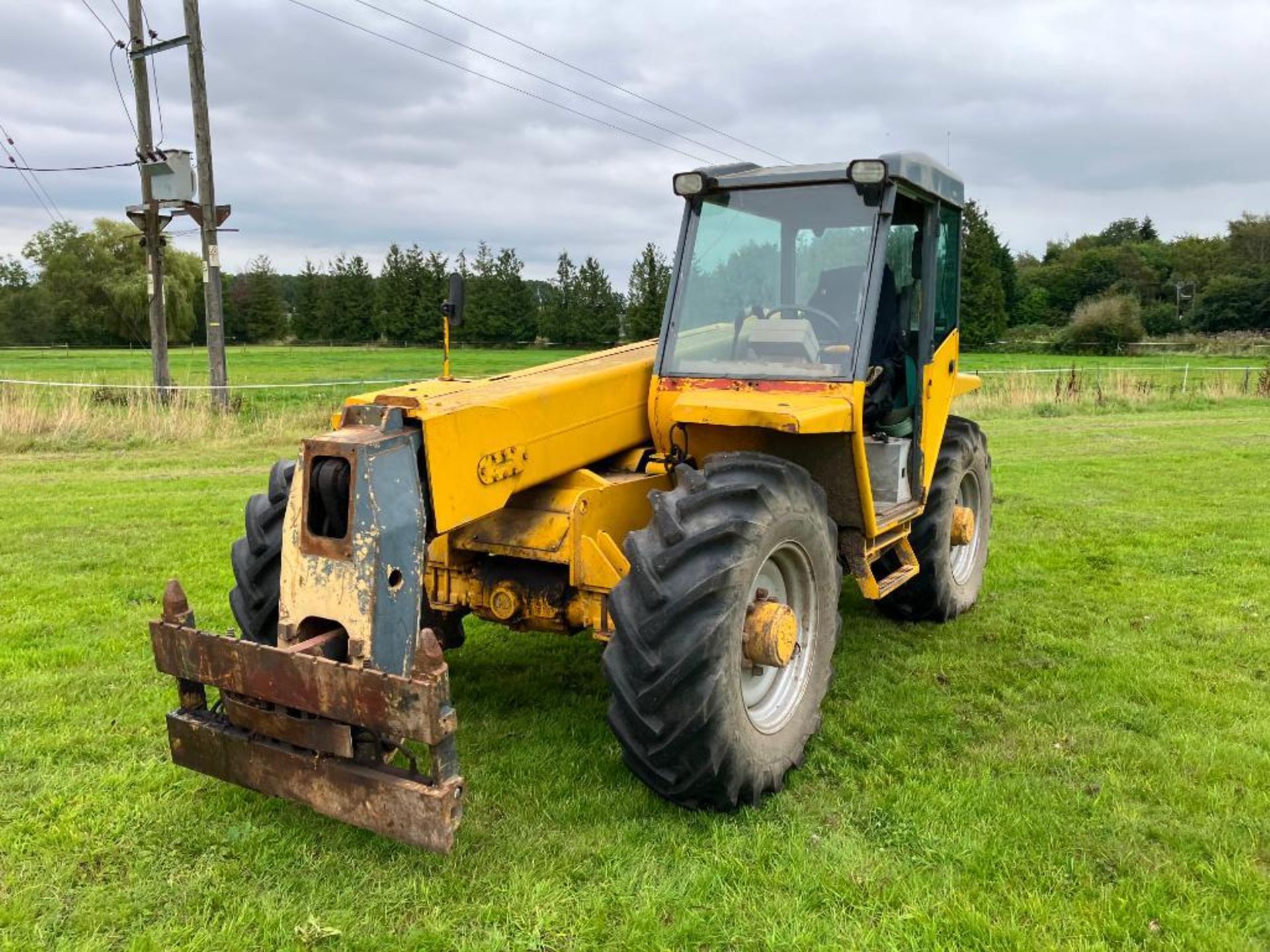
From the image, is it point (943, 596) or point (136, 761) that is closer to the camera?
point (136, 761)

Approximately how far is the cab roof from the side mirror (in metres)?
1.51

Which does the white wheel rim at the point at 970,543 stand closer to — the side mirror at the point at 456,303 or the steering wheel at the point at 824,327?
the steering wheel at the point at 824,327

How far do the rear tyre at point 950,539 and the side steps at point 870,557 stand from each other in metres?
0.41

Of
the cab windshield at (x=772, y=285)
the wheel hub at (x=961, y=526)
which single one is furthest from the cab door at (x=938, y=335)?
the cab windshield at (x=772, y=285)

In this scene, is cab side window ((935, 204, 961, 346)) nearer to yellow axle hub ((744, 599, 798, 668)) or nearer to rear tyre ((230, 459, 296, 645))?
yellow axle hub ((744, 599, 798, 668))

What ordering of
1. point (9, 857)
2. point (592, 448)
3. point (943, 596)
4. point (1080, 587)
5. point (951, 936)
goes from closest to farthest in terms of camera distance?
point (951, 936)
point (9, 857)
point (592, 448)
point (943, 596)
point (1080, 587)

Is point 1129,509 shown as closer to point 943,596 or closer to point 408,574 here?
point 943,596

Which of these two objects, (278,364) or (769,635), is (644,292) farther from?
(769,635)

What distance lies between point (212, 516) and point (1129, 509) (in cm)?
909

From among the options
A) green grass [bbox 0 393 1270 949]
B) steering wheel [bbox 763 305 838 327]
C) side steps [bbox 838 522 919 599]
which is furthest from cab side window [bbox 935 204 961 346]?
green grass [bbox 0 393 1270 949]

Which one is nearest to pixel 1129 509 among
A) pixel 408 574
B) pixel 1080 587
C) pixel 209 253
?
pixel 1080 587

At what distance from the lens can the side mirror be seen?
12.9 feet

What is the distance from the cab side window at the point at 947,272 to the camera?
213 inches

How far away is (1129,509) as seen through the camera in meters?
9.78
